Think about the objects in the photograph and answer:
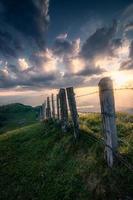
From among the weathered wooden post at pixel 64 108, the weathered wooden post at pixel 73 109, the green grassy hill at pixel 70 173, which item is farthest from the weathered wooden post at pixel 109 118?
the weathered wooden post at pixel 64 108

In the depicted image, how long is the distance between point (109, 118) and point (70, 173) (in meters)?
2.44

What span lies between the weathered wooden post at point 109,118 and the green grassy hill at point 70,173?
1.24 ft

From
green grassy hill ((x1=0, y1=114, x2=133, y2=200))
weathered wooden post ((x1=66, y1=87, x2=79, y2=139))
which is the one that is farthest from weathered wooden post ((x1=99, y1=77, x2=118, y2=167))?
weathered wooden post ((x1=66, y1=87, x2=79, y2=139))

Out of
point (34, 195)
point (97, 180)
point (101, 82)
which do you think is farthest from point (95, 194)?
point (101, 82)

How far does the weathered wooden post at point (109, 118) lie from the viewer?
16.9 feet

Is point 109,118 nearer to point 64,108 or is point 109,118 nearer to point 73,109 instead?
point 73,109

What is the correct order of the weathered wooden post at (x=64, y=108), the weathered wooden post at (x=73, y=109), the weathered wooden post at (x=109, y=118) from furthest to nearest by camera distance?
the weathered wooden post at (x=64, y=108), the weathered wooden post at (x=73, y=109), the weathered wooden post at (x=109, y=118)

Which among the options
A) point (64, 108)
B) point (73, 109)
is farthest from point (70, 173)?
point (64, 108)

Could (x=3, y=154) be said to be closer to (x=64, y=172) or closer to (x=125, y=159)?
(x=64, y=172)

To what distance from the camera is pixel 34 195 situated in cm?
601

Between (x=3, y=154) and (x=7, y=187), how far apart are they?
390 centimetres

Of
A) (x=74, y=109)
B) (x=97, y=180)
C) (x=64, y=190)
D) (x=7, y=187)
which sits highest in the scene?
(x=74, y=109)

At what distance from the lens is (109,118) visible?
521cm

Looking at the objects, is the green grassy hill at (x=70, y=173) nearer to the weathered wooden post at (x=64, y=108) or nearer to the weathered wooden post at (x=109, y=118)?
the weathered wooden post at (x=109, y=118)
